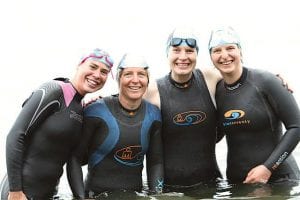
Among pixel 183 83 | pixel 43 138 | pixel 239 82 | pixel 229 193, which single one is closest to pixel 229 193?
pixel 229 193

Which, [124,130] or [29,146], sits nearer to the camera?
[29,146]

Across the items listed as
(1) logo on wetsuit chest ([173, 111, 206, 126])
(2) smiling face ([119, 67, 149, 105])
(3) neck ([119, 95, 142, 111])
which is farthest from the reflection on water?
(2) smiling face ([119, 67, 149, 105])

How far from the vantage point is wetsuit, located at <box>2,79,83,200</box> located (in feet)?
16.1

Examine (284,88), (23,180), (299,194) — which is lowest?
(299,194)

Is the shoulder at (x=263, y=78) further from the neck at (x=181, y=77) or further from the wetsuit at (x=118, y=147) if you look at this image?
the wetsuit at (x=118, y=147)

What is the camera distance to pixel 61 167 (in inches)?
209

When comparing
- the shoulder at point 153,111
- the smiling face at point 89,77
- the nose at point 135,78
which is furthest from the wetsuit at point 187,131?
the smiling face at point 89,77

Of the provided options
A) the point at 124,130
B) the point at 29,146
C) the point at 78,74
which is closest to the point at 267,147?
the point at 124,130

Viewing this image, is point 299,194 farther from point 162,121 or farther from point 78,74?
point 78,74

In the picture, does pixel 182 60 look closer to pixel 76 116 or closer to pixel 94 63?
pixel 94 63

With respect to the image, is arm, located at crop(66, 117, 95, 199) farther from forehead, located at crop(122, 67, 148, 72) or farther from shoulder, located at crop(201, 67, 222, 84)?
shoulder, located at crop(201, 67, 222, 84)

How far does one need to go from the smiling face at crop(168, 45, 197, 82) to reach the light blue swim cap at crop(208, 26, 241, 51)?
264 mm

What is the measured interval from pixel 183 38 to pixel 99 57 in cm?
115

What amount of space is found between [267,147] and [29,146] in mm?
2842
